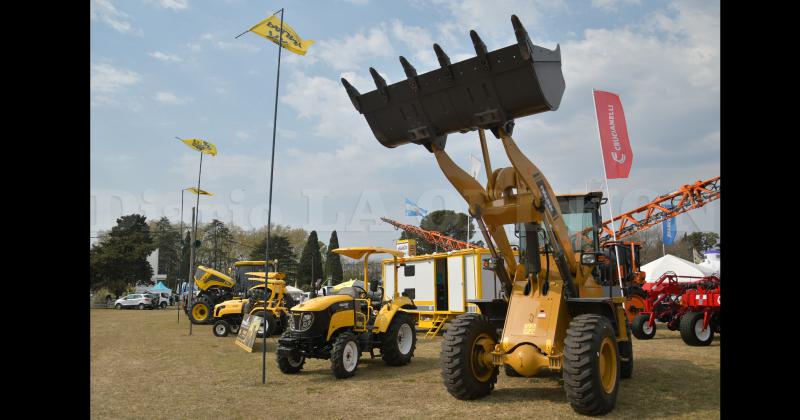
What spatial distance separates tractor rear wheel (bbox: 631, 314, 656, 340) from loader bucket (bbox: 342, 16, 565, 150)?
410 inches

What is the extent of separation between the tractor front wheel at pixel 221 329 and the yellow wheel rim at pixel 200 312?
5194mm

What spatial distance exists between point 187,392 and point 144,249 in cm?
4157

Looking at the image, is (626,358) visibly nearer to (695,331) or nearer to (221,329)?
(695,331)

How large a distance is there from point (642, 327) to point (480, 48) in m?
11.4

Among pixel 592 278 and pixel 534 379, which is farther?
pixel 534 379

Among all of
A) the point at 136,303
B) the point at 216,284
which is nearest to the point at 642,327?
the point at 216,284

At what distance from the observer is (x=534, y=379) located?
823cm

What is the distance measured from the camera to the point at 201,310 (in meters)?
21.6

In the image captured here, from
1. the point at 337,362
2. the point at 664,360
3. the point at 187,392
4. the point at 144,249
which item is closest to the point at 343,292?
the point at 337,362

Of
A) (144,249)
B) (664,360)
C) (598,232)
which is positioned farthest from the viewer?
(144,249)

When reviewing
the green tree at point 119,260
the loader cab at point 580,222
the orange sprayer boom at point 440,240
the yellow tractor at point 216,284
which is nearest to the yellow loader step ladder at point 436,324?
the loader cab at point 580,222

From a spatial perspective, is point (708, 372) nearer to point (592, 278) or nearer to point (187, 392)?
point (592, 278)

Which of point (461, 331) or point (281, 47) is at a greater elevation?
point (281, 47)

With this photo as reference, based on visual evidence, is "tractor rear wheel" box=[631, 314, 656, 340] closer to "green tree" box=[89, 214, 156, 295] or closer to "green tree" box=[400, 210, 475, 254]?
"green tree" box=[400, 210, 475, 254]
